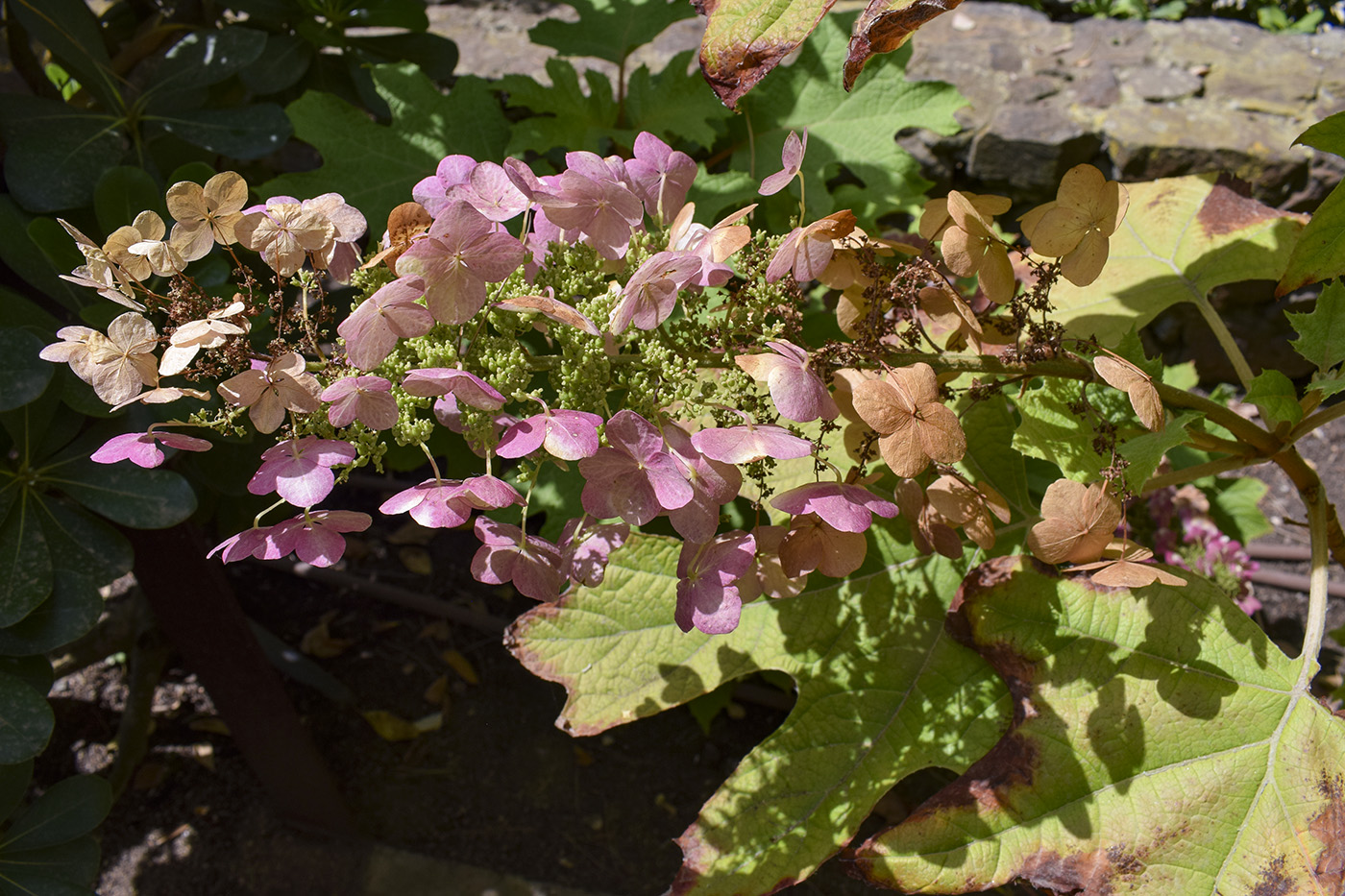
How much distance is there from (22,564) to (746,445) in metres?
1.04

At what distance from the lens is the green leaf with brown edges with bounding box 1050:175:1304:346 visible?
114 centimetres

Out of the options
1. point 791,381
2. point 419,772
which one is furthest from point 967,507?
point 419,772

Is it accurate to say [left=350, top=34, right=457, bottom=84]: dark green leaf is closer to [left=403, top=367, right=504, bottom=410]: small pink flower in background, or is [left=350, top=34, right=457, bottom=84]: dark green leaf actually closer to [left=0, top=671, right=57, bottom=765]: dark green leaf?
[left=0, top=671, right=57, bottom=765]: dark green leaf

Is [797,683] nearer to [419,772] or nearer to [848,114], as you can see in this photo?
[848,114]

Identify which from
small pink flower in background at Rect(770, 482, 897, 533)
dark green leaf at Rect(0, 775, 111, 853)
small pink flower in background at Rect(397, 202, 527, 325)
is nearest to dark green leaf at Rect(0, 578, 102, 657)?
dark green leaf at Rect(0, 775, 111, 853)

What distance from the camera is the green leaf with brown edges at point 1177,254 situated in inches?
44.8

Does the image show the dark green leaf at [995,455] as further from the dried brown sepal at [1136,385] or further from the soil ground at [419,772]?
the soil ground at [419,772]

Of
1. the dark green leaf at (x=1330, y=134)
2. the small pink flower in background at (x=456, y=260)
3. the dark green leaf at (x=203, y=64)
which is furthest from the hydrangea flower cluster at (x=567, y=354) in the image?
the dark green leaf at (x=203, y=64)

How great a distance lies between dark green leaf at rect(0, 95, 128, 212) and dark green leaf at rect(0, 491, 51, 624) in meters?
0.41

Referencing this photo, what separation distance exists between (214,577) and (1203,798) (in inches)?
57.8

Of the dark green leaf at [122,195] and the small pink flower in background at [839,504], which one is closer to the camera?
the small pink flower in background at [839,504]

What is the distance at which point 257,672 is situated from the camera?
1702 millimetres

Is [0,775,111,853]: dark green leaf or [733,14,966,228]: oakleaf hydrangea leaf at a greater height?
[733,14,966,228]: oakleaf hydrangea leaf

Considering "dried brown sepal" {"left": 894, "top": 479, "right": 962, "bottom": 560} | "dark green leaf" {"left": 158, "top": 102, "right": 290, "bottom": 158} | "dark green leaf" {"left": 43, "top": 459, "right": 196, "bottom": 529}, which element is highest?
"dark green leaf" {"left": 158, "top": 102, "right": 290, "bottom": 158}
